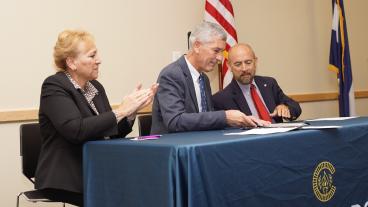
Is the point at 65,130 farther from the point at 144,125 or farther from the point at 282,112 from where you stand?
the point at 282,112

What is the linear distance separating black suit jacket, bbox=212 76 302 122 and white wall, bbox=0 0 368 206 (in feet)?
3.41

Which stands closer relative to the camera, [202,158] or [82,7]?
[202,158]

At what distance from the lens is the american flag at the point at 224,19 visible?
4.74 metres

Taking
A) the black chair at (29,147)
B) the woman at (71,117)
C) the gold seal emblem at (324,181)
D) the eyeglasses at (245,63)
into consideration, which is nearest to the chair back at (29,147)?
the black chair at (29,147)

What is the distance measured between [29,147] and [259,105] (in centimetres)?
159

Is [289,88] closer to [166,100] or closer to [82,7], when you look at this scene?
[82,7]

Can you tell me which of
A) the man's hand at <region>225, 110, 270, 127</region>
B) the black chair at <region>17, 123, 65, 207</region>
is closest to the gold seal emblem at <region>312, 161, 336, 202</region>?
the man's hand at <region>225, 110, 270, 127</region>

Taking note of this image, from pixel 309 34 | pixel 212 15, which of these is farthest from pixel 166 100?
pixel 309 34

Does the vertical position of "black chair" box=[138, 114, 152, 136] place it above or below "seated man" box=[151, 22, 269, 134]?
below

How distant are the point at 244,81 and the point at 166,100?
40.5 inches

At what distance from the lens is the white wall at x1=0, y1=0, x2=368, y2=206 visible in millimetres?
3758

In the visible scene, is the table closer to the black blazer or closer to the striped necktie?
the black blazer

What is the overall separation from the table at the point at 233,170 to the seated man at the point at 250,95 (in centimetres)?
94

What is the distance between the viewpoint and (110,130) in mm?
2496
